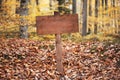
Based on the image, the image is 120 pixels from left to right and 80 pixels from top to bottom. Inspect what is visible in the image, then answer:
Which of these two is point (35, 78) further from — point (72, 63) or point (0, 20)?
point (0, 20)

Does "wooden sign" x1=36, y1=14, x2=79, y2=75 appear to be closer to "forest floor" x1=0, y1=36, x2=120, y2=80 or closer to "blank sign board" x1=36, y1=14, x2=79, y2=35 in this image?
"blank sign board" x1=36, y1=14, x2=79, y2=35

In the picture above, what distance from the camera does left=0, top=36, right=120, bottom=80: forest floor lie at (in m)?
8.02

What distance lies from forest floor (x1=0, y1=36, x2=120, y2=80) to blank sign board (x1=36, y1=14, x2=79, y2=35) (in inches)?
49.6

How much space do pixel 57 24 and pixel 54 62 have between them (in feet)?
5.29

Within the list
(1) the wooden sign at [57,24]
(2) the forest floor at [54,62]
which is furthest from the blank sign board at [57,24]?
(2) the forest floor at [54,62]

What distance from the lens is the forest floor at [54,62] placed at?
316 inches

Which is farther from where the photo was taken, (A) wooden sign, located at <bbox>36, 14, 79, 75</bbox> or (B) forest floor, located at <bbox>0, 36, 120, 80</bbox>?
(A) wooden sign, located at <bbox>36, 14, 79, 75</bbox>

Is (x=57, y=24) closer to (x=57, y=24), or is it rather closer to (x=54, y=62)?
(x=57, y=24)

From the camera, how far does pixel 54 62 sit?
30.4 feet

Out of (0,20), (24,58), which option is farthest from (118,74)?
(0,20)

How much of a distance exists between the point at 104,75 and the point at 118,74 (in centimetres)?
41

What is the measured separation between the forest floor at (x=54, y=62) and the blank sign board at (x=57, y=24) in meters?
1.26

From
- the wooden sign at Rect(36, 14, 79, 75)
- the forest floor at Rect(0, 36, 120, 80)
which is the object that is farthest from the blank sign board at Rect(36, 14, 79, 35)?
the forest floor at Rect(0, 36, 120, 80)

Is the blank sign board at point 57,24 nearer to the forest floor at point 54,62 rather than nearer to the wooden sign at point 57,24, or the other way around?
the wooden sign at point 57,24
